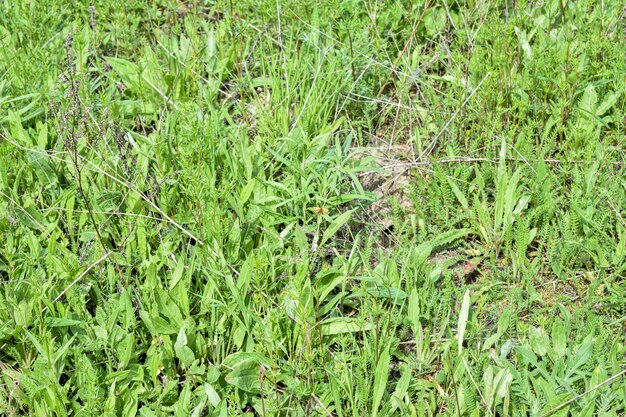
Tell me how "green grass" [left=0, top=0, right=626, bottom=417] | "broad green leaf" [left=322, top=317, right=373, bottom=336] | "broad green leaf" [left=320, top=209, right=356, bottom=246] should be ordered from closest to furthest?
"green grass" [left=0, top=0, right=626, bottom=417] → "broad green leaf" [left=322, top=317, right=373, bottom=336] → "broad green leaf" [left=320, top=209, right=356, bottom=246]

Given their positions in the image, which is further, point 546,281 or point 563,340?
point 546,281

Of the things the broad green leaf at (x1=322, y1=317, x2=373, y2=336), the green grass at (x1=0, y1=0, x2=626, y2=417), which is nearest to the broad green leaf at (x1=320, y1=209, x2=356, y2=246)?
the green grass at (x1=0, y1=0, x2=626, y2=417)

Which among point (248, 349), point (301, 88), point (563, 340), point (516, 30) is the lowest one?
point (248, 349)

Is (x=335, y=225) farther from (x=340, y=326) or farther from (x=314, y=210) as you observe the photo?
(x=340, y=326)

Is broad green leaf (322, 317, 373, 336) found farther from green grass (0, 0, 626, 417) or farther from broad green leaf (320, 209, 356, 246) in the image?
broad green leaf (320, 209, 356, 246)

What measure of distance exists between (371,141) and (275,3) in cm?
93

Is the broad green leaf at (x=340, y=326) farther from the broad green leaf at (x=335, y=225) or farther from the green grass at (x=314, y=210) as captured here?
the broad green leaf at (x=335, y=225)

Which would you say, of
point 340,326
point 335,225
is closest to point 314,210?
point 335,225

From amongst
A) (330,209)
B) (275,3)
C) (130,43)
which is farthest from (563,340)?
(130,43)

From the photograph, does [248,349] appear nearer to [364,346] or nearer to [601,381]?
[364,346]

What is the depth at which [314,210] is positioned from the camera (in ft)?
10.5

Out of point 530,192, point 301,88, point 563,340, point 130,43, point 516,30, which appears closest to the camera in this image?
point 563,340

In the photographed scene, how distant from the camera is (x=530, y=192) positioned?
11.2ft

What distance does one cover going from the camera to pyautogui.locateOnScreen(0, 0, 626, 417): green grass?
8.95 feet
